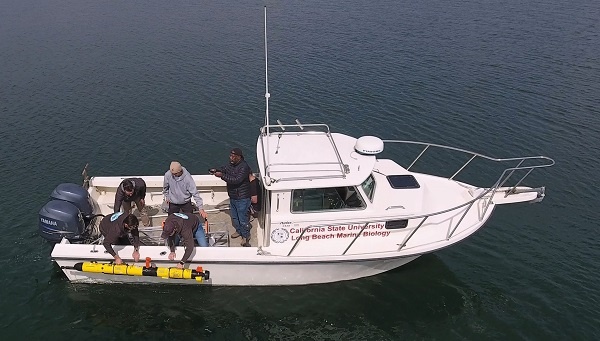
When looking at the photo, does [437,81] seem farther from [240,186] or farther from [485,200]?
[240,186]

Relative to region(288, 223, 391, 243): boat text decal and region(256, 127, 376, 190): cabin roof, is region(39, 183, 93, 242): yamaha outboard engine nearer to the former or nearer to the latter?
region(256, 127, 376, 190): cabin roof

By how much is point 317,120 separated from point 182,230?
978 centimetres

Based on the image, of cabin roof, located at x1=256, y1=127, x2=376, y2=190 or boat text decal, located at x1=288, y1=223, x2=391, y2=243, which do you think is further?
boat text decal, located at x1=288, y1=223, x2=391, y2=243

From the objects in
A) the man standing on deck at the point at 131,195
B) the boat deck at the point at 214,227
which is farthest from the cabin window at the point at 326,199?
the man standing on deck at the point at 131,195

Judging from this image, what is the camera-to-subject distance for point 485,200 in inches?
361

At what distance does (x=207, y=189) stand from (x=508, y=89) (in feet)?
45.2

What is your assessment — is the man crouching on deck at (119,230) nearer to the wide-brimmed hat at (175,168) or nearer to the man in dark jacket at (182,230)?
the man in dark jacket at (182,230)

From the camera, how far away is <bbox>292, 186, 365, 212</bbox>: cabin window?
317 inches

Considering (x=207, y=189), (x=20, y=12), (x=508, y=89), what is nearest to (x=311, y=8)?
(x=508, y=89)

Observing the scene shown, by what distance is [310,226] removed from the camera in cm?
802

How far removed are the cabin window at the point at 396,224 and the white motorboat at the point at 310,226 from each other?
0.07 ft

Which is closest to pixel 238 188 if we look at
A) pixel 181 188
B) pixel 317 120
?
pixel 181 188

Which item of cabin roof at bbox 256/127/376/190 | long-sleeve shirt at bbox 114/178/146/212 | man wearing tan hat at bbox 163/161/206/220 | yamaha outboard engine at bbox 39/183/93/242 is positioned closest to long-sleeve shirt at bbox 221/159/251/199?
cabin roof at bbox 256/127/376/190

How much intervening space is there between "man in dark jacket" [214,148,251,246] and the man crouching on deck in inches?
64.1
